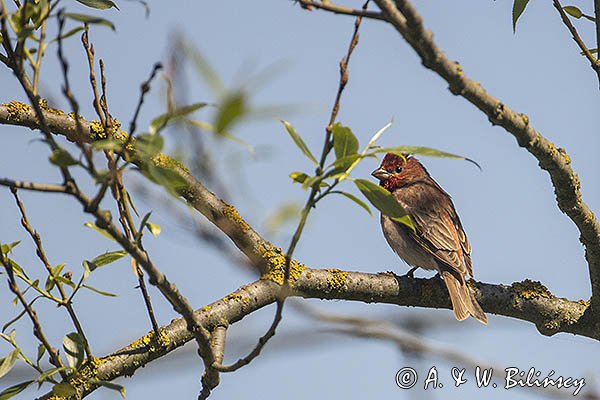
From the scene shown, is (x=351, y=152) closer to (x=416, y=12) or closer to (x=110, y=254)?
(x=416, y=12)

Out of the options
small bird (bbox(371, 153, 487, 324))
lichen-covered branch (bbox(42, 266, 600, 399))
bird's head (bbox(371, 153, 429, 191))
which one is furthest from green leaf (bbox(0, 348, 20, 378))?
bird's head (bbox(371, 153, 429, 191))

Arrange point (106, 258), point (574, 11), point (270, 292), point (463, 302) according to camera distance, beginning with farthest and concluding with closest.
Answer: point (463, 302)
point (270, 292)
point (574, 11)
point (106, 258)

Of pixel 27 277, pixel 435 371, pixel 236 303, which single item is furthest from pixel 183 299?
pixel 435 371

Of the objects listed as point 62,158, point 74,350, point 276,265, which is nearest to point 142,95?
point 62,158

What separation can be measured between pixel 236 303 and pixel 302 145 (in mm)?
1875

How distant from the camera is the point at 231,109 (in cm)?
163

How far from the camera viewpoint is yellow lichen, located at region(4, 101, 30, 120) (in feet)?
15.2

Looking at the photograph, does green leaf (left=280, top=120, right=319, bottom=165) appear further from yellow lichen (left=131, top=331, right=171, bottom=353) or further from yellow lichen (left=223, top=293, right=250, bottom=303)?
yellow lichen (left=223, top=293, right=250, bottom=303)

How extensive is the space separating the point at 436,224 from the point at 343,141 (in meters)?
5.43

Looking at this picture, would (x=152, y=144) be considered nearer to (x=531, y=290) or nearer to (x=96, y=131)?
(x=96, y=131)

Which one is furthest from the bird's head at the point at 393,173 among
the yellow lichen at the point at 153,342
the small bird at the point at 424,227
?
the yellow lichen at the point at 153,342

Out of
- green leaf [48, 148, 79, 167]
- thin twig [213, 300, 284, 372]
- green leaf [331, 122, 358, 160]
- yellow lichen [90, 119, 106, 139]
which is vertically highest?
yellow lichen [90, 119, 106, 139]

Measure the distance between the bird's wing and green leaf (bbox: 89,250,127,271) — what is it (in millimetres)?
3966

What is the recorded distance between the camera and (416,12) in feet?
8.84
